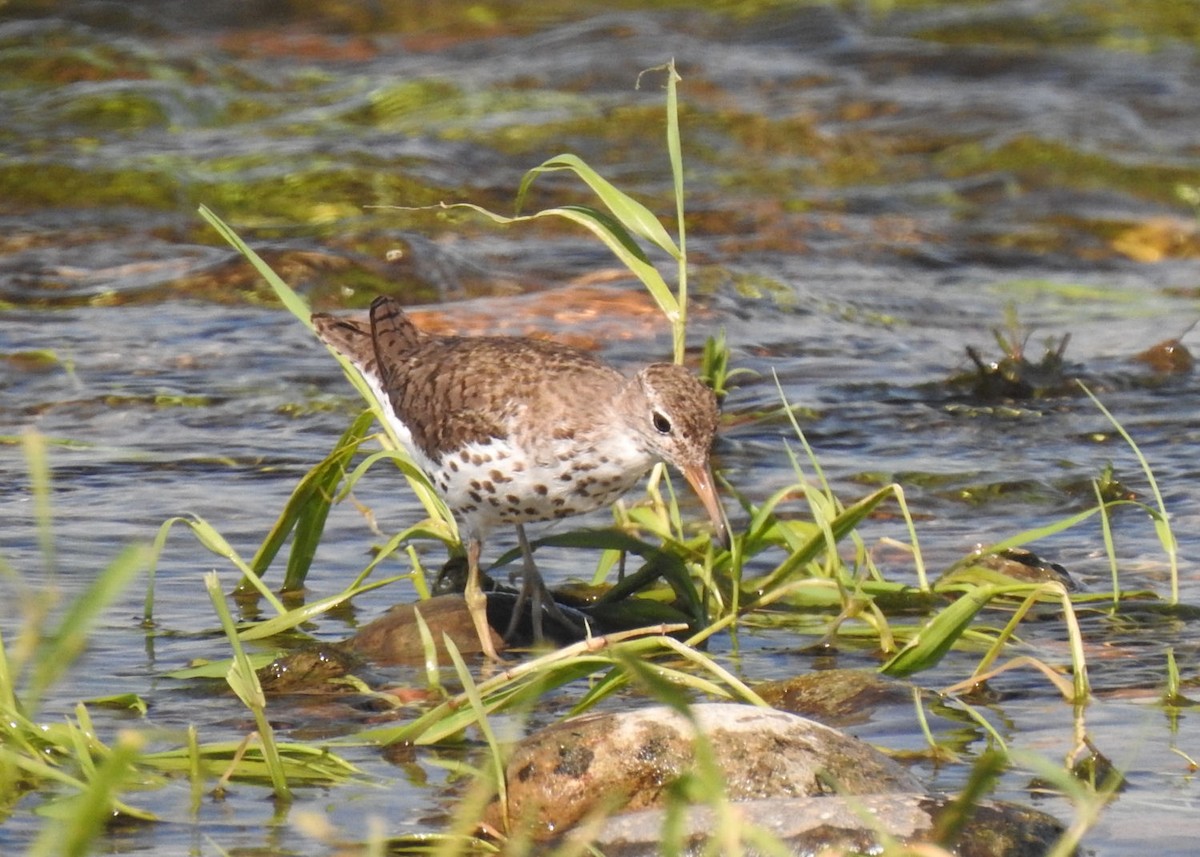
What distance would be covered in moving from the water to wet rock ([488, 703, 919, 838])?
26cm

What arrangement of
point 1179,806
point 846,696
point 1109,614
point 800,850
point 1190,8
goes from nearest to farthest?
1. point 800,850
2. point 1179,806
3. point 846,696
4. point 1109,614
5. point 1190,8

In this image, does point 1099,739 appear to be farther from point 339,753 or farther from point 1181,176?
point 1181,176

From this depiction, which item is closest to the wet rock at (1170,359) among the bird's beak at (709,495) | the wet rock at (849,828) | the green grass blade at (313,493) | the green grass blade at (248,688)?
the bird's beak at (709,495)

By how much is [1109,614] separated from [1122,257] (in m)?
7.79

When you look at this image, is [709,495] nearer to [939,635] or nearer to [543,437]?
[543,437]

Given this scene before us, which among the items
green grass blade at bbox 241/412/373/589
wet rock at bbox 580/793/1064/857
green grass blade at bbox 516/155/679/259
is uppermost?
green grass blade at bbox 516/155/679/259

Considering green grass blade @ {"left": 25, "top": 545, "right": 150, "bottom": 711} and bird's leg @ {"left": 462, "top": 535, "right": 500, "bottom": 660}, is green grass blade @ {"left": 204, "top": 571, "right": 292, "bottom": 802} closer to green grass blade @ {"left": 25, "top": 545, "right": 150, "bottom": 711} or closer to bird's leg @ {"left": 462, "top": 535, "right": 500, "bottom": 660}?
green grass blade @ {"left": 25, "top": 545, "right": 150, "bottom": 711}

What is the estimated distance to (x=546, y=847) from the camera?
13.5ft

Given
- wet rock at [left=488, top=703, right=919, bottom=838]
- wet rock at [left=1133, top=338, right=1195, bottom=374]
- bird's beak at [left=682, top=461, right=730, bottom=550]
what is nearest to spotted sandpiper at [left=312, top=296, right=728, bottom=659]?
bird's beak at [left=682, top=461, right=730, bottom=550]

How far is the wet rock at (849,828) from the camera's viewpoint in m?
3.89

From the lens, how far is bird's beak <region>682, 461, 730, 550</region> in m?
5.57

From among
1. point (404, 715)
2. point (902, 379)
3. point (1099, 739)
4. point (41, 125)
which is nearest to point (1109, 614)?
point (1099, 739)

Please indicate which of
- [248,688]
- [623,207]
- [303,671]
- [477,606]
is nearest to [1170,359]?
[623,207]

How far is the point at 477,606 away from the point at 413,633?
0.26 m
